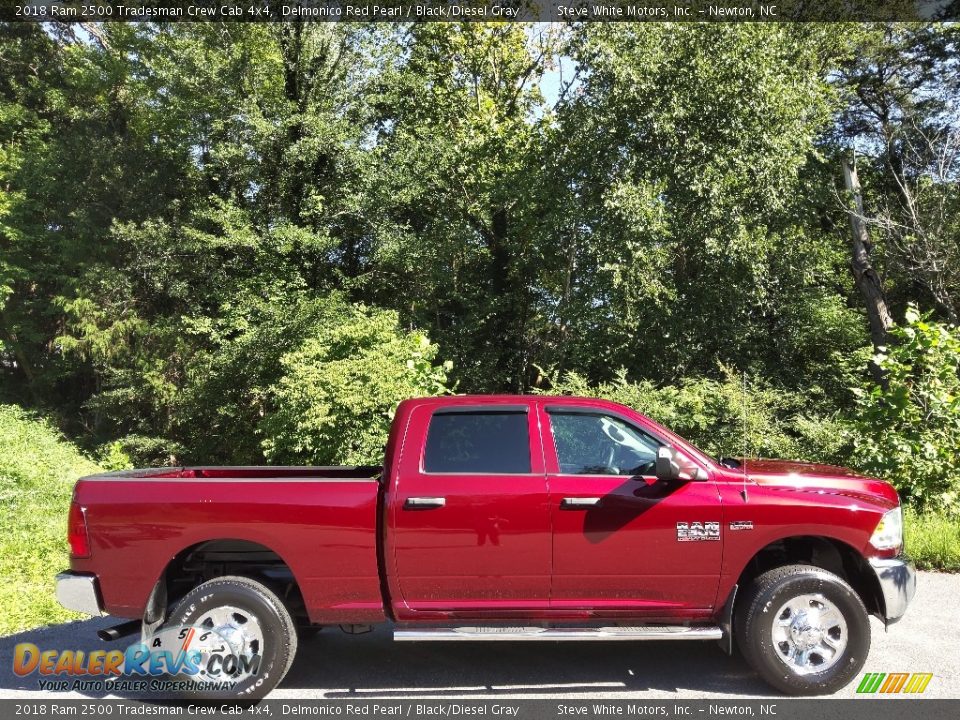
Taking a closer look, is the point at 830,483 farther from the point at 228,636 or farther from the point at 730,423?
the point at 730,423

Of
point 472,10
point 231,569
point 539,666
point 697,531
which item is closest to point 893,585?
point 697,531

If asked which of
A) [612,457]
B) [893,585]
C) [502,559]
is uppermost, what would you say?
[612,457]

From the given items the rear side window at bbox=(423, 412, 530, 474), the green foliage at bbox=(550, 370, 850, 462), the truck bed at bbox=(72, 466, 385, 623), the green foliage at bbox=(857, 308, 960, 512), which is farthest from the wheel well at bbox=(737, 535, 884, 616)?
the green foliage at bbox=(550, 370, 850, 462)

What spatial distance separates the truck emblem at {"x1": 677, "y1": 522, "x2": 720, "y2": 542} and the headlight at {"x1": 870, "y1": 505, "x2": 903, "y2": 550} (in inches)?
39.5

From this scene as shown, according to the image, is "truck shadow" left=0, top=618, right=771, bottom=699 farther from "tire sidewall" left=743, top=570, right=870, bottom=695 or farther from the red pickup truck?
the red pickup truck

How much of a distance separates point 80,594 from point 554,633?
2.91 m

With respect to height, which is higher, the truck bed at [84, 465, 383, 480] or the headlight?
the truck bed at [84, 465, 383, 480]

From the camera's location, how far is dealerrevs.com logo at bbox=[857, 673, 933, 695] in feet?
15.7

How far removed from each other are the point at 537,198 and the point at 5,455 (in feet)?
43.1

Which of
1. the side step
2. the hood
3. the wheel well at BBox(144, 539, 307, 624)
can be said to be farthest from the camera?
the wheel well at BBox(144, 539, 307, 624)

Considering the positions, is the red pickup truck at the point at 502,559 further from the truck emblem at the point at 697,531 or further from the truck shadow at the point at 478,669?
the truck shadow at the point at 478,669

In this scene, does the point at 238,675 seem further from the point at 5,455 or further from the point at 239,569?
the point at 5,455

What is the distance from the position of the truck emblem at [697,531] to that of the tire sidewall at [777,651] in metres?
0.46

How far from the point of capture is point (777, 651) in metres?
4.76
